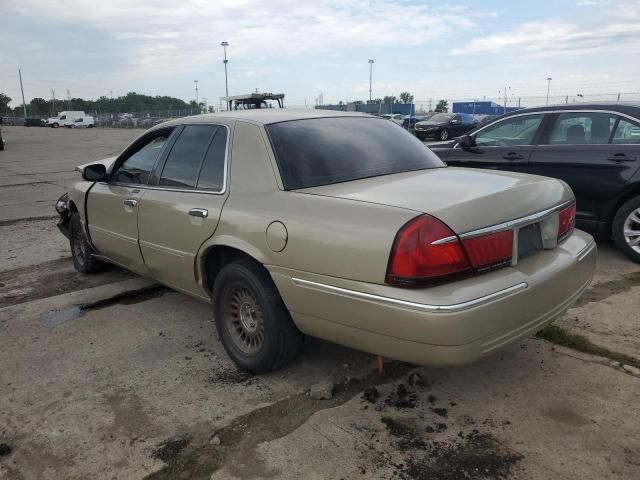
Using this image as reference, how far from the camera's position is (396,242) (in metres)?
2.48

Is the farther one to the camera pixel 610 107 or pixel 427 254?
pixel 610 107

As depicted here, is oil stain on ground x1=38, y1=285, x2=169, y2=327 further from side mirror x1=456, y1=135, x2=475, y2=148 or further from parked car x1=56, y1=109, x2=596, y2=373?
side mirror x1=456, y1=135, x2=475, y2=148

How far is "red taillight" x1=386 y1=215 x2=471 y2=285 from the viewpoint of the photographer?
245cm

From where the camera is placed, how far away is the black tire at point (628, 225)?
5.41m

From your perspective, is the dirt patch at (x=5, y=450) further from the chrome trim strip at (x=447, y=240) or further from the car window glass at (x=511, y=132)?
the car window glass at (x=511, y=132)

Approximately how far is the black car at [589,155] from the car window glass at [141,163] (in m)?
4.05

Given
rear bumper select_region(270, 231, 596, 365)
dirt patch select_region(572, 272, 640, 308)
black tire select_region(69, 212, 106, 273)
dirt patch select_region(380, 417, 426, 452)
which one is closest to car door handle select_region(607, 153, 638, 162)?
dirt patch select_region(572, 272, 640, 308)

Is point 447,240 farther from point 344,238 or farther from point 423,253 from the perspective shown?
point 344,238

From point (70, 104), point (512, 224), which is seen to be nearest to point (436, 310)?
point (512, 224)

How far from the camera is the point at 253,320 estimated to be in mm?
3371

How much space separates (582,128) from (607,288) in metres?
2.02

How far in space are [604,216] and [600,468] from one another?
3.83 m

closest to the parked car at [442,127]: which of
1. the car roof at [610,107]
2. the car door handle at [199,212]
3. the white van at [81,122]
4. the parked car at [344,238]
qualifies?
the car roof at [610,107]

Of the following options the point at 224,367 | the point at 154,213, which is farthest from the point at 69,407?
the point at 154,213
